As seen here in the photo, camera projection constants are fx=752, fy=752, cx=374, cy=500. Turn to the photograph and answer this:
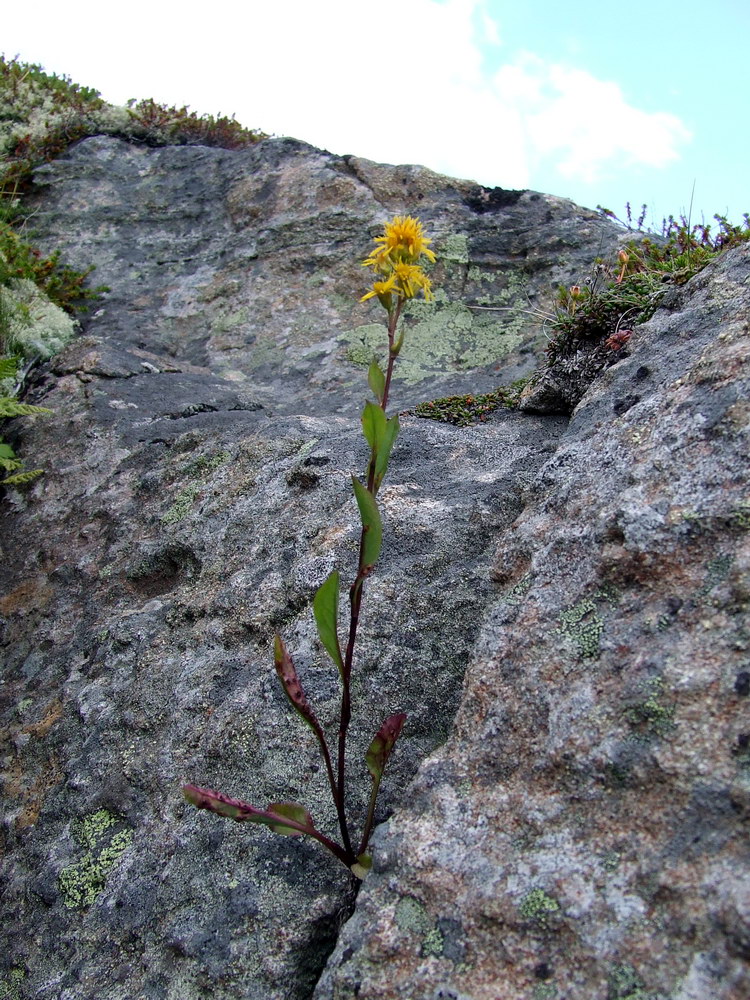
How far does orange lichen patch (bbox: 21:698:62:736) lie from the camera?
8.92 feet

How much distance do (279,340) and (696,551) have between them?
12.3 feet

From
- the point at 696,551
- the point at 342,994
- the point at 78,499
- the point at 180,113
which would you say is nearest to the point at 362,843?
the point at 342,994

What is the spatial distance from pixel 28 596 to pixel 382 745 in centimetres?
213

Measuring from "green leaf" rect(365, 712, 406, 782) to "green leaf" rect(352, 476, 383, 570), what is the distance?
1.28 feet

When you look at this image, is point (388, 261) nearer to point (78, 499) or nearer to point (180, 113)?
point (78, 499)

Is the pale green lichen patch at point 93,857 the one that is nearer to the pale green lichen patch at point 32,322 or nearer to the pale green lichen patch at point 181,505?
the pale green lichen patch at point 181,505

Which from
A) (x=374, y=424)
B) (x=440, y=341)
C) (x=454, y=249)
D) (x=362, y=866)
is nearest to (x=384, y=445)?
(x=374, y=424)

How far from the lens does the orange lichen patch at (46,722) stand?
107 inches

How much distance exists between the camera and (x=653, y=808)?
4.95ft

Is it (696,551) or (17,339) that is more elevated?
(696,551)

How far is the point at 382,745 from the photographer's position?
73.4 inches

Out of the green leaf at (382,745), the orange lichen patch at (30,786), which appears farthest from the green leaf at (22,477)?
the green leaf at (382,745)

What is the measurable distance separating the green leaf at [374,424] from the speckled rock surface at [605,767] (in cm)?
62

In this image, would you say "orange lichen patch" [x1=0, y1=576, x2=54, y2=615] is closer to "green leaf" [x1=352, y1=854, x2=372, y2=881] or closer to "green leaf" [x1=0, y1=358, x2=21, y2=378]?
"green leaf" [x1=0, y1=358, x2=21, y2=378]
